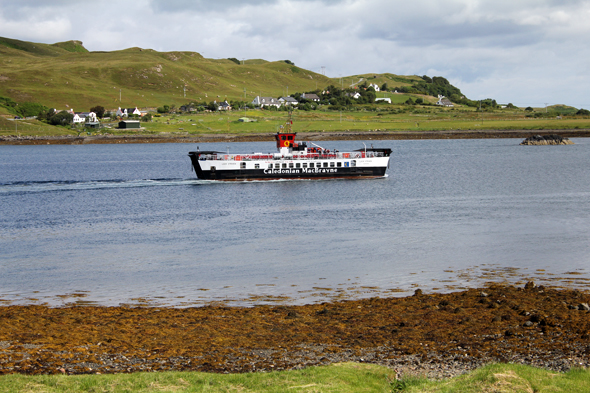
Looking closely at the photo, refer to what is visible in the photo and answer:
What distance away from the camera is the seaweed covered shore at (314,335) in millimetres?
17281

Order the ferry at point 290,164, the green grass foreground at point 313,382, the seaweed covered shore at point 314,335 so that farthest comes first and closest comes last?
the ferry at point 290,164, the seaweed covered shore at point 314,335, the green grass foreground at point 313,382

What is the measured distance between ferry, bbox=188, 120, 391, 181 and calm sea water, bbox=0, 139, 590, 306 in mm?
2739

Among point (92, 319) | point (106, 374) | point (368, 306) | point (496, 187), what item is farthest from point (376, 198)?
point (106, 374)

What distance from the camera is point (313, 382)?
1432cm

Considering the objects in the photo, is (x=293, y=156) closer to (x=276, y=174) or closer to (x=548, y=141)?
(x=276, y=174)

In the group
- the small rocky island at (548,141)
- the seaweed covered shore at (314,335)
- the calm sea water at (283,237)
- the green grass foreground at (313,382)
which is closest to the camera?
the green grass foreground at (313,382)

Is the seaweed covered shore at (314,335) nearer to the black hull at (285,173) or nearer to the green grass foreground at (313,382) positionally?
the green grass foreground at (313,382)

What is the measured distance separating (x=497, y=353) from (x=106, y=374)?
11.9 meters

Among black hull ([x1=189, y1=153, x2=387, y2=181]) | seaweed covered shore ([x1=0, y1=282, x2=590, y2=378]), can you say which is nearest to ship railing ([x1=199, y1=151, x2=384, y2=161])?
→ black hull ([x1=189, y1=153, x2=387, y2=181])

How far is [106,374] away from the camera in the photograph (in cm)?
1586

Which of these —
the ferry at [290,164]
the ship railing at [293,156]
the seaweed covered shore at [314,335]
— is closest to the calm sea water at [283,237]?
the ferry at [290,164]

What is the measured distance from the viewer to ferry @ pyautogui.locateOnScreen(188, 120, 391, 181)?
87250 millimetres

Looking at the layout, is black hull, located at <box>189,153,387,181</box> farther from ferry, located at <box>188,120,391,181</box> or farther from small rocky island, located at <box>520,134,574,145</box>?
small rocky island, located at <box>520,134,574,145</box>

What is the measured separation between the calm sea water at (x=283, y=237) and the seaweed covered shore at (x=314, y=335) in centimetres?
341
